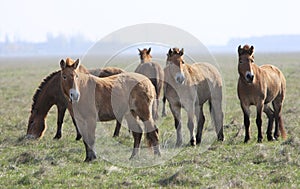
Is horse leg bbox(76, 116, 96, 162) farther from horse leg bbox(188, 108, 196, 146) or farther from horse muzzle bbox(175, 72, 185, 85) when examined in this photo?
horse leg bbox(188, 108, 196, 146)

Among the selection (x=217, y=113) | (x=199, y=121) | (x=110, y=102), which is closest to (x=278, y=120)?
(x=217, y=113)

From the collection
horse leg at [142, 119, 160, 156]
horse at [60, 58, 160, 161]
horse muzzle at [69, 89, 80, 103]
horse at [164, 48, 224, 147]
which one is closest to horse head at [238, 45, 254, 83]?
horse at [164, 48, 224, 147]

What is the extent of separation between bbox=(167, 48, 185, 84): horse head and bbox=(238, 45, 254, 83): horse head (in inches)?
51.8

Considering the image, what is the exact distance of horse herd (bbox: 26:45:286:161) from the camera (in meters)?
9.54

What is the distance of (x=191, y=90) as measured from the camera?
37.5ft

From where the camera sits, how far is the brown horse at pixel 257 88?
11.0 meters

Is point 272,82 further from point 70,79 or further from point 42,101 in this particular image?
point 42,101

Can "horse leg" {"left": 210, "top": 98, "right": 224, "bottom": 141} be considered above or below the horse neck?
below

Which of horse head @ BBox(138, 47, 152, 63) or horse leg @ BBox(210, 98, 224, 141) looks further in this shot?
horse head @ BBox(138, 47, 152, 63)

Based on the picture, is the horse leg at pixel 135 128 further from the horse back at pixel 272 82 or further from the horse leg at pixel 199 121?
the horse back at pixel 272 82

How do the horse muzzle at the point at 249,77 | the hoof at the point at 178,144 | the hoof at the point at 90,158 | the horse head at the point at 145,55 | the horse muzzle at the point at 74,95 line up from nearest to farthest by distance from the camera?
the horse muzzle at the point at 74,95 → the hoof at the point at 90,158 → the horse muzzle at the point at 249,77 → the hoof at the point at 178,144 → the horse head at the point at 145,55

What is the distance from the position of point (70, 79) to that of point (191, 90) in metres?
3.37

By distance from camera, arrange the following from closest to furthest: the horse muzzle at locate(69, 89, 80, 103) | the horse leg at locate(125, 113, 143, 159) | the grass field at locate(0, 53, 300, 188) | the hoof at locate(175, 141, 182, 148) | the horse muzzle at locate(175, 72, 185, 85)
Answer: the grass field at locate(0, 53, 300, 188), the horse muzzle at locate(69, 89, 80, 103), the horse leg at locate(125, 113, 143, 159), the horse muzzle at locate(175, 72, 185, 85), the hoof at locate(175, 141, 182, 148)

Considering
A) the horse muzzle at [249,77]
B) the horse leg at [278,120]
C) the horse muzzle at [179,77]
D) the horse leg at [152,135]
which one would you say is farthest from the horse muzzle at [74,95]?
the horse leg at [278,120]
